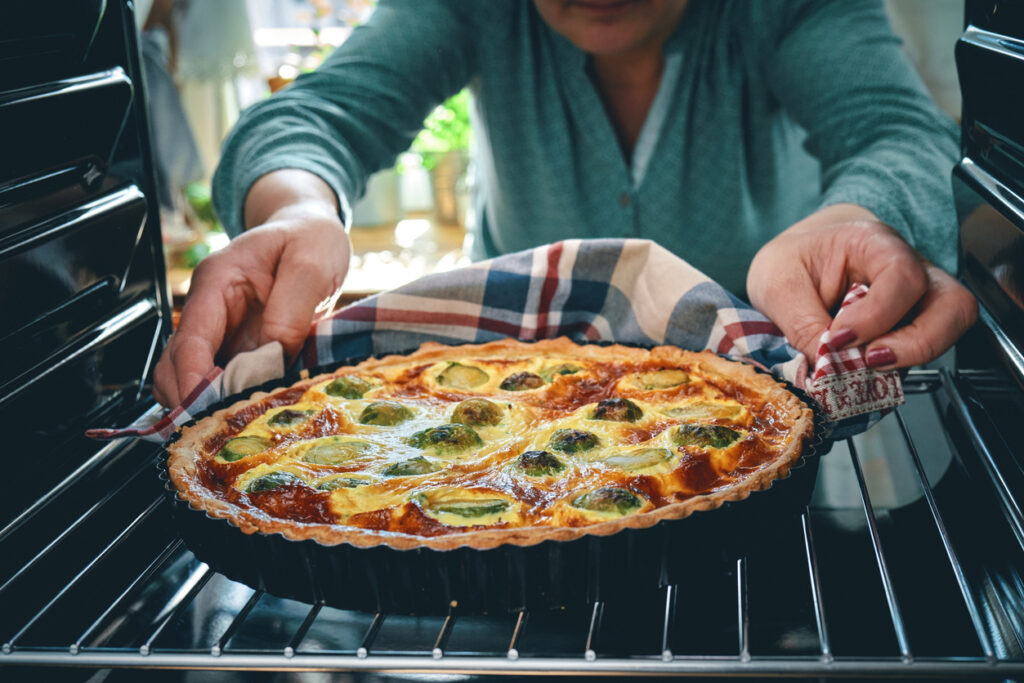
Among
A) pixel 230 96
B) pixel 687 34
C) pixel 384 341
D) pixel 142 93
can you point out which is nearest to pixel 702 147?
pixel 687 34

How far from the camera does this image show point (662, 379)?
159 cm

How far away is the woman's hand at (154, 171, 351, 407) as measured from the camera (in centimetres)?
152

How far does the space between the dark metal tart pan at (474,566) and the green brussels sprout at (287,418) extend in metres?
0.41

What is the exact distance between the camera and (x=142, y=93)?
1.45 metres

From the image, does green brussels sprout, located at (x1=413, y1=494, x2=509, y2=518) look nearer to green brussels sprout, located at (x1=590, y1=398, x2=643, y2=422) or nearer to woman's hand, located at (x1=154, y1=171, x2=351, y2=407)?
green brussels sprout, located at (x1=590, y1=398, x2=643, y2=422)

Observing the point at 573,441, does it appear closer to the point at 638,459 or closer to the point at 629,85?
the point at 638,459

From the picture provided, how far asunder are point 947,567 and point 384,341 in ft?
3.74

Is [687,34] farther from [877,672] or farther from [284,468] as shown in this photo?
[877,672]

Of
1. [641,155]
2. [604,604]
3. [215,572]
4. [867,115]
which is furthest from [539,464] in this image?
[641,155]

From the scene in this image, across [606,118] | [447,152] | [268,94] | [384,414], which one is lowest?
[447,152]

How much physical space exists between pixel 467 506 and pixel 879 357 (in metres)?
0.71

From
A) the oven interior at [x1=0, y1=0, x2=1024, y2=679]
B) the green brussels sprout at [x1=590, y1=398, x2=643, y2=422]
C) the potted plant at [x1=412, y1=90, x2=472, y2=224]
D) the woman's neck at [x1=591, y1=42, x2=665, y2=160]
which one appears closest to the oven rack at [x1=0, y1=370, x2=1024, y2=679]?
the oven interior at [x1=0, y1=0, x2=1024, y2=679]

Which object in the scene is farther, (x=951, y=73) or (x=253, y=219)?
(x=951, y=73)

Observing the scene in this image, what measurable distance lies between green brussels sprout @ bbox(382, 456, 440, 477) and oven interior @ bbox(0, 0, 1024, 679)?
0.21 metres
